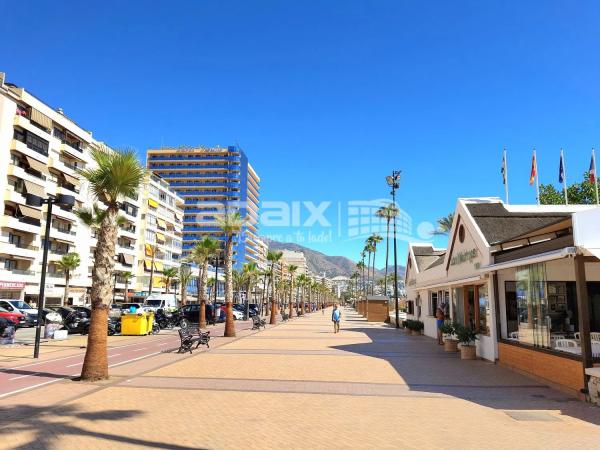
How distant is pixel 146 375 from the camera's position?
12.4m

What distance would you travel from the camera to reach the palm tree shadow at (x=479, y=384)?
9287 mm

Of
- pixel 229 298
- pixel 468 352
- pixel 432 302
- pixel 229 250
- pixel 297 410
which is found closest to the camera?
pixel 297 410

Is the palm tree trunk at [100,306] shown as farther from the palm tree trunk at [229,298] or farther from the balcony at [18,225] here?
the balcony at [18,225]

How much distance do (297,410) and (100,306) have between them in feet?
19.3

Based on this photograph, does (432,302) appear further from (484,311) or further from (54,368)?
(54,368)

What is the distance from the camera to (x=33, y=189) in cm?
4944

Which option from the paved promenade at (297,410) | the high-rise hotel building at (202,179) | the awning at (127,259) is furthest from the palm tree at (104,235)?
the high-rise hotel building at (202,179)

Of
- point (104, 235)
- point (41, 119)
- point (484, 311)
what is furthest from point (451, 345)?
point (41, 119)

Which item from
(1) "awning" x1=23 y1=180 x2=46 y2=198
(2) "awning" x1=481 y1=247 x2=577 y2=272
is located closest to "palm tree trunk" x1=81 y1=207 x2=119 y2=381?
(2) "awning" x1=481 y1=247 x2=577 y2=272

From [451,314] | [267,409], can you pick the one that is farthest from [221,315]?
[267,409]

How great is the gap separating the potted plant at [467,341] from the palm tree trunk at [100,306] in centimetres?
1193

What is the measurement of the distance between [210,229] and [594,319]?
124872mm

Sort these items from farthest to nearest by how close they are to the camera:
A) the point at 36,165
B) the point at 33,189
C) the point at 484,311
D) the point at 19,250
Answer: the point at 36,165 < the point at 33,189 < the point at 19,250 < the point at 484,311

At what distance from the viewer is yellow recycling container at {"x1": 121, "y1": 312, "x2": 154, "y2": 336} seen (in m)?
25.9
